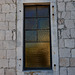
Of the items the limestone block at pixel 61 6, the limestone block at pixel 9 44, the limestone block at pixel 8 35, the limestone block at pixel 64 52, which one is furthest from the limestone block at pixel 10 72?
the limestone block at pixel 61 6

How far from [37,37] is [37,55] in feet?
1.84

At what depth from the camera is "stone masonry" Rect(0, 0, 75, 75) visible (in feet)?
8.63

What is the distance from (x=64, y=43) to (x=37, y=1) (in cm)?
149

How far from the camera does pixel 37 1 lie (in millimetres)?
2771

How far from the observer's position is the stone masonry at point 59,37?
263cm

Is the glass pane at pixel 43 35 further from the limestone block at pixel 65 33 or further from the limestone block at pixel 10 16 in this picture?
the limestone block at pixel 10 16

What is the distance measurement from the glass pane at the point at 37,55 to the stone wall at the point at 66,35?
434 millimetres

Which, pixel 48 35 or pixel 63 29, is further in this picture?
pixel 48 35

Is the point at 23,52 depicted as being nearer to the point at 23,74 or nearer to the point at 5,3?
the point at 23,74

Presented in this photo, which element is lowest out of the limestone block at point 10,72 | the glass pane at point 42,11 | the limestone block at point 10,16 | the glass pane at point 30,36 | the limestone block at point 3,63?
the limestone block at point 10,72

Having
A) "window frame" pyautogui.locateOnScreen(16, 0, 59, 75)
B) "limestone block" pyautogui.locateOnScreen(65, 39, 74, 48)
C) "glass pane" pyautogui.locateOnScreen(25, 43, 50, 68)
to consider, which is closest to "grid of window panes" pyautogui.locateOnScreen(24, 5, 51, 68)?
"glass pane" pyautogui.locateOnScreen(25, 43, 50, 68)

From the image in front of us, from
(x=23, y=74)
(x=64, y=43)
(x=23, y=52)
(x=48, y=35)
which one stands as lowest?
(x=23, y=74)

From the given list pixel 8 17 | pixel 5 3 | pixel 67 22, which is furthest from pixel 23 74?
pixel 5 3

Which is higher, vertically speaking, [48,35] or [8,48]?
[48,35]
